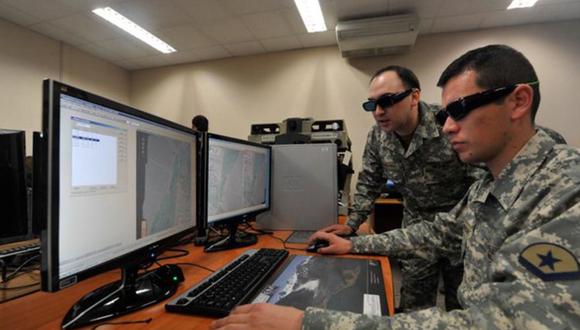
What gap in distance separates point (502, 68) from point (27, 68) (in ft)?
15.1

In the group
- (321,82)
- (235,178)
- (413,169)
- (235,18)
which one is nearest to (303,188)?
(235,178)

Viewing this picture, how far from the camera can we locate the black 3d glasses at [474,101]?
637 millimetres

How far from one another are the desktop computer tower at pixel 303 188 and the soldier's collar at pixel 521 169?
798 millimetres

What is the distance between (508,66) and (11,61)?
4560 mm

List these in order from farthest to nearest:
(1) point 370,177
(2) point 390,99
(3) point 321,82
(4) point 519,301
Answer: (3) point 321,82 → (1) point 370,177 → (2) point 390,99 → (4) point 519,301

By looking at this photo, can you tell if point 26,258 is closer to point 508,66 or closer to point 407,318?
point 407,318

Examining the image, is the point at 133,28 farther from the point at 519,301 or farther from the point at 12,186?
the point at 519,301

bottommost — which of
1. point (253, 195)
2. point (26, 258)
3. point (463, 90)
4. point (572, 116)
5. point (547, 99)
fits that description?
point (26, 258)

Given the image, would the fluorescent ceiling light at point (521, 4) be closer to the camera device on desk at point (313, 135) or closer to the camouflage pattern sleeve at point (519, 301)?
the camera device on desk at point (313, 135)

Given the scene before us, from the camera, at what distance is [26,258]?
953 mm

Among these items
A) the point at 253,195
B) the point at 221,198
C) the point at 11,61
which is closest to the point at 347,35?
the point at 253,195

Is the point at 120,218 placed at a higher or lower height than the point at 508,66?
lower

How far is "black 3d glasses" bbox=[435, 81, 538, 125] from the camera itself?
64 cm

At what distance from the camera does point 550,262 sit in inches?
16.8
